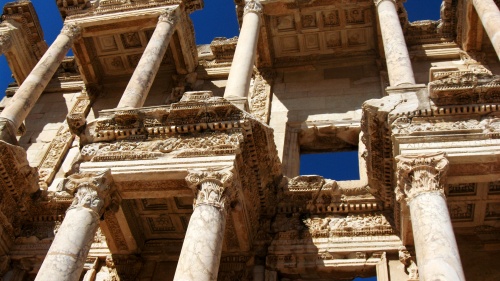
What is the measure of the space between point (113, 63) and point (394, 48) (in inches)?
382

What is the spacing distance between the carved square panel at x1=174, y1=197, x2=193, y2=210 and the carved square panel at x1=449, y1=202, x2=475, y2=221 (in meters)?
5.21

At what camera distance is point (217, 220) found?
988 cm

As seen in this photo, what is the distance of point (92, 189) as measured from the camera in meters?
10.7

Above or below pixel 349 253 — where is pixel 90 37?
above

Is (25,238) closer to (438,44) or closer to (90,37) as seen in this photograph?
(90,37)

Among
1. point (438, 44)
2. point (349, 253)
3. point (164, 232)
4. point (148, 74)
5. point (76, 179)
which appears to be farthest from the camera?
point (438, 44)

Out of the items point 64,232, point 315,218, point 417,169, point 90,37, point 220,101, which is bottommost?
point 64,232

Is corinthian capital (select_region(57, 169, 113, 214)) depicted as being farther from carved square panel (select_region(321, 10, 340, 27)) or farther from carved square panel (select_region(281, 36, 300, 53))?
carved square panel (select_region(321, 10, 340, 27))

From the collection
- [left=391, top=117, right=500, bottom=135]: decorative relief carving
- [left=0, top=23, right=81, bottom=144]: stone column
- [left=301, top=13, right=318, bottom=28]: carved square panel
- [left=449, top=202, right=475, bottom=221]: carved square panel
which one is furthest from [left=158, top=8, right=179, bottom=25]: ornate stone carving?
[left=449, top=202, right=475, bottom=221]: carved square panel

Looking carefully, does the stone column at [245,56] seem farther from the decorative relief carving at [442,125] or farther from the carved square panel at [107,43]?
the carved square panel at [107,43]

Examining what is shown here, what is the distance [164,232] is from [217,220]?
3615 millimetres

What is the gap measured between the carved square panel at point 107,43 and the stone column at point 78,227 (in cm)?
830

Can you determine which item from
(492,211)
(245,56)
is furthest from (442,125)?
(245,56)

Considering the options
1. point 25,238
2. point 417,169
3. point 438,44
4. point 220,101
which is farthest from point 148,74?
point 438,44
